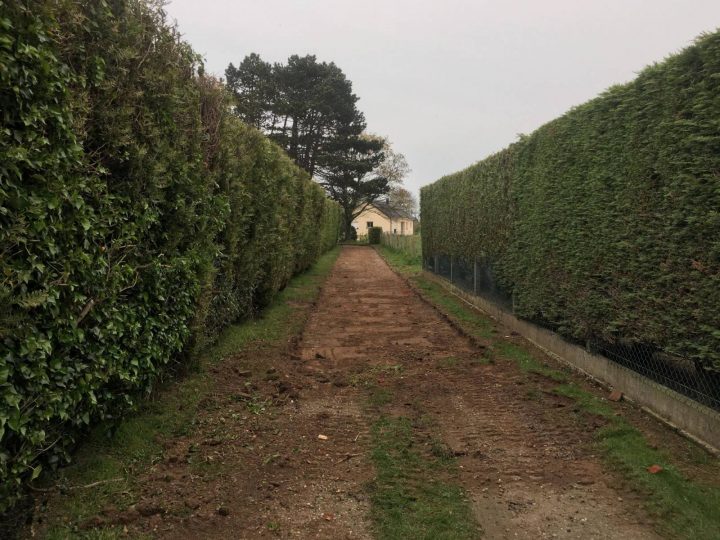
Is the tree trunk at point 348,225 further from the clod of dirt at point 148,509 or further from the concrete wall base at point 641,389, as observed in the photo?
the clod of dirt at point 148,509

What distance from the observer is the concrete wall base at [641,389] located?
3.98 m

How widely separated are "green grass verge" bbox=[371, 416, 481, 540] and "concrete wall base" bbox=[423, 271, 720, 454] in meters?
2.16

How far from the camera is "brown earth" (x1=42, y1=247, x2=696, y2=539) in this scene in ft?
9.64

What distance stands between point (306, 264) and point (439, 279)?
16.5 ft

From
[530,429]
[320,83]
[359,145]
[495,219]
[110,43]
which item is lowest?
[530,429]

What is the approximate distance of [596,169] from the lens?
5625mm

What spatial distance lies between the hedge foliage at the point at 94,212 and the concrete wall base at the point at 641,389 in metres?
4.55

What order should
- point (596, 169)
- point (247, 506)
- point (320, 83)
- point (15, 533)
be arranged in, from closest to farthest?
1. point (15, 533)
2. point (247, 506)
3. point (596, 169)
4. point (320, 83)

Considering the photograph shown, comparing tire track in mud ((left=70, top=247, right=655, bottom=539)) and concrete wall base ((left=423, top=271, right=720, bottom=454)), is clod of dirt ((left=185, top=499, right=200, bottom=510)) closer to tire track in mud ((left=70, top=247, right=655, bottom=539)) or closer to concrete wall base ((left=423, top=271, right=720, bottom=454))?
tire track in mud ((left=70, top=247, right=655, bottom=539))

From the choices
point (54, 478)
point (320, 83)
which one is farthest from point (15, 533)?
point (320, 83)

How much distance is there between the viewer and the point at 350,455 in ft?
12.6

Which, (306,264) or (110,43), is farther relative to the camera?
(306,264)

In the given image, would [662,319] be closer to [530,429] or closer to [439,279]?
[530,429]

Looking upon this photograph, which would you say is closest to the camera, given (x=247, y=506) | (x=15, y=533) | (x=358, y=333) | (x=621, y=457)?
(x=15, y=533)
